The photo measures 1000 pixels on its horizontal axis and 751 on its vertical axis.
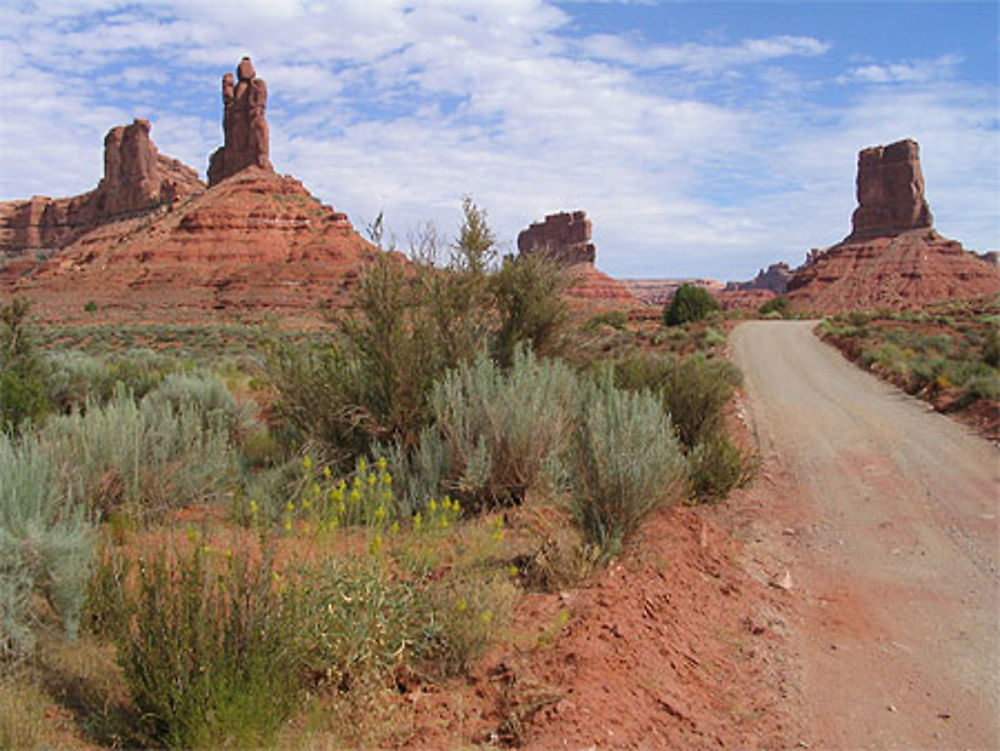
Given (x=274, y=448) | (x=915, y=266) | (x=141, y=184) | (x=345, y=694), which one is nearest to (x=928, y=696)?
(x=345, y=694)

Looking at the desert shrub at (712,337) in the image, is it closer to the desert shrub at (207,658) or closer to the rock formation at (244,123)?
the desert shrub at (207,658)

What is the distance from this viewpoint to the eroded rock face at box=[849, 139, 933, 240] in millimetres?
107250

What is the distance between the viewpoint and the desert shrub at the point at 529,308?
9930mm

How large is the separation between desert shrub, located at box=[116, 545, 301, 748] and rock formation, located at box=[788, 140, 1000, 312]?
285 feet

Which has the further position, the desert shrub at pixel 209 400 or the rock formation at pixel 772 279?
the rock formation at pixel 772 279

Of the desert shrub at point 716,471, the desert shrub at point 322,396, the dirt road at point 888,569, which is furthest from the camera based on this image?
the desert shrub at point 716,471

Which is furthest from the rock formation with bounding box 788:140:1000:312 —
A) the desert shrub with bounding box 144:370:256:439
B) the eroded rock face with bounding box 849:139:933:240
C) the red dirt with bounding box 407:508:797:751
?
the red dirt with bounding box 407:508:797:751

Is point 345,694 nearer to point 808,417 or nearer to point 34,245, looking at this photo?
point 808,417

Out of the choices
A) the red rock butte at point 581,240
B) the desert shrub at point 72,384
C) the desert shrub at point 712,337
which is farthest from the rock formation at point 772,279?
the desert shrub at point 72,384

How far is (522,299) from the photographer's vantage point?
395 inches

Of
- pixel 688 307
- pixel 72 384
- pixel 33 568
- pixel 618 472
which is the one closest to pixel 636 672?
pixel 618 472

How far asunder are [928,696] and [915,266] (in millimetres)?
102261

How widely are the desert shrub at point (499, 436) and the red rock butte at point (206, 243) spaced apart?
49849mm

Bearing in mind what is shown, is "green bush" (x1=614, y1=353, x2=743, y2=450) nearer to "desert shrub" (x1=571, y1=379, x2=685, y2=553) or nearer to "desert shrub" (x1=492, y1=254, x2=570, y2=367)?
"desert shrub" (x1=492, y1=254, x2=570, y2=367)
